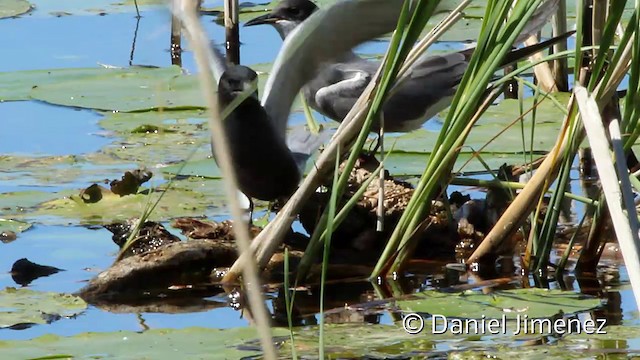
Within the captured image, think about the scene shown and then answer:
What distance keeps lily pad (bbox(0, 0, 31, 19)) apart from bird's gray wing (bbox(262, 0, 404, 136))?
4.66 metres

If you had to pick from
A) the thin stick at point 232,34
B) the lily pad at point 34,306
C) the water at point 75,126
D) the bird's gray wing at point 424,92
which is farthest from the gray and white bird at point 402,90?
the lily pad at point 34,306

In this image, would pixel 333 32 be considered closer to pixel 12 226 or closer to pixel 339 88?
pixel 12 226

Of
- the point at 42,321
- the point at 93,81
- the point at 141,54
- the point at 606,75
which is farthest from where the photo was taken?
the point at 141,54

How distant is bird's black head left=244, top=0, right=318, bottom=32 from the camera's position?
725 cm

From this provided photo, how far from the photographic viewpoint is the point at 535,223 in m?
3.79

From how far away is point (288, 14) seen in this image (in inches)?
286

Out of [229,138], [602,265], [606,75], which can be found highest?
Result: [606,75]

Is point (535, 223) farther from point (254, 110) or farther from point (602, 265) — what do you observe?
point (254, 110)

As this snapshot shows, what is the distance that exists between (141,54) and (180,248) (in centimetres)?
407

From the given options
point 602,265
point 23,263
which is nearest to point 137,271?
point 23,263

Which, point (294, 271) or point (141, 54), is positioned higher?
point (141, 54)

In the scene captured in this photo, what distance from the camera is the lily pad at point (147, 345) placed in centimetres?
284

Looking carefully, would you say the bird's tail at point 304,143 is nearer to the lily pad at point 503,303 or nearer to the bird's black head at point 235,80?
the bird's black head at point 235,80

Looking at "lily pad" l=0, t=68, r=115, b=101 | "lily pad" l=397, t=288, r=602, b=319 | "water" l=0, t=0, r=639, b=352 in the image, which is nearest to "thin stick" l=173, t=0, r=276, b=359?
"water" l=0, t=0, r=639, b=352
